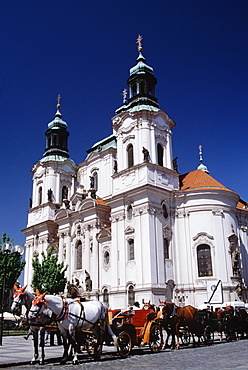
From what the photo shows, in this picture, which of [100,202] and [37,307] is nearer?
[37,307]

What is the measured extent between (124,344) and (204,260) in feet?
66.1

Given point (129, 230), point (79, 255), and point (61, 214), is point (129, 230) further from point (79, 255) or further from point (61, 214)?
point (61, 214)

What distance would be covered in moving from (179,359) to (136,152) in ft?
79.4

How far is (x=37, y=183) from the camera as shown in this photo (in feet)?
149

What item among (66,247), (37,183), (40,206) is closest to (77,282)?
(66,247)

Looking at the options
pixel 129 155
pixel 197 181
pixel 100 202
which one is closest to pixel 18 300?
pixel 129 155

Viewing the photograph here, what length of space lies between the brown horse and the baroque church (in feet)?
43.8

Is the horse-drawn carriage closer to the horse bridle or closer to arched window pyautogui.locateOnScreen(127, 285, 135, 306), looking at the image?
the horse bridle

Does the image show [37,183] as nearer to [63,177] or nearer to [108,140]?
[63,177]

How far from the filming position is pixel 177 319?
48.7 ft

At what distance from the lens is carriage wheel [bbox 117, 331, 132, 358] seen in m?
12.2

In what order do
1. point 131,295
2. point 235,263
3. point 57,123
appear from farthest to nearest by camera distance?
point 57,123 → point 235,263 → point 131,295

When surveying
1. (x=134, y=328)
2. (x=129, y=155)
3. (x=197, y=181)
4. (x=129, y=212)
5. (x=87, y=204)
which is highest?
(x=129, y=155)

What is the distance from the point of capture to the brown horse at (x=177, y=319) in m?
14.6
